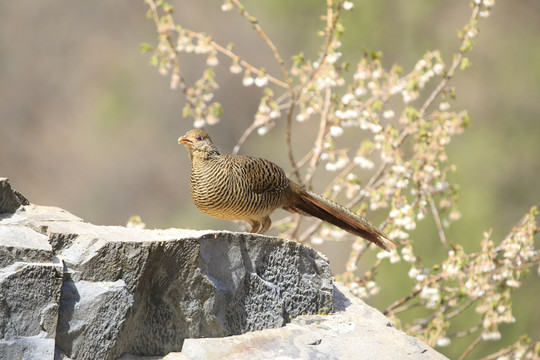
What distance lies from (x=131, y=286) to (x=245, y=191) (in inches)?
45.5

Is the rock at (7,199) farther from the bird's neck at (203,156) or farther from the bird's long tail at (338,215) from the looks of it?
the bird's long tail at (338,215)

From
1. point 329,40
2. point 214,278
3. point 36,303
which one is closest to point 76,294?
point 36,303

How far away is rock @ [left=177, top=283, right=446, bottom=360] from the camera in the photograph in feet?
9.48

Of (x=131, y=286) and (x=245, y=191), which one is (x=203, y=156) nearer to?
(x=245, y=191)

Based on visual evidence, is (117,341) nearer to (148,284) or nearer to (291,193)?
(148,284)

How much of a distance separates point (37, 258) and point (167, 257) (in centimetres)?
52

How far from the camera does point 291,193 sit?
4.03 meters

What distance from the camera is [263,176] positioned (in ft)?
12.6

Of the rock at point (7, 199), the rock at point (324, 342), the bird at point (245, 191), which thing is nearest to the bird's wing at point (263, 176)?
the bird at point (245, 191)

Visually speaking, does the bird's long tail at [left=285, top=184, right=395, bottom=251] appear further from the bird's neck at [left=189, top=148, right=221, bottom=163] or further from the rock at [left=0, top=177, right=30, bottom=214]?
the rock at [left=0, top=177, right=30, bottom=214]

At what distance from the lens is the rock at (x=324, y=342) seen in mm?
2889

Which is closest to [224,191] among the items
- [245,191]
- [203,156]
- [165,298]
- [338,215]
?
[245,191]

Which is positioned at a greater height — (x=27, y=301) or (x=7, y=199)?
(x=7, y=199)

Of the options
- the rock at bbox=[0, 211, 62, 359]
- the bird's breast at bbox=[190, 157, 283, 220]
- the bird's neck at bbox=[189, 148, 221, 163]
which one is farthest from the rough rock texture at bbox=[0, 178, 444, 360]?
the bird's neck at bbox=[189, 148, 221, 163]
